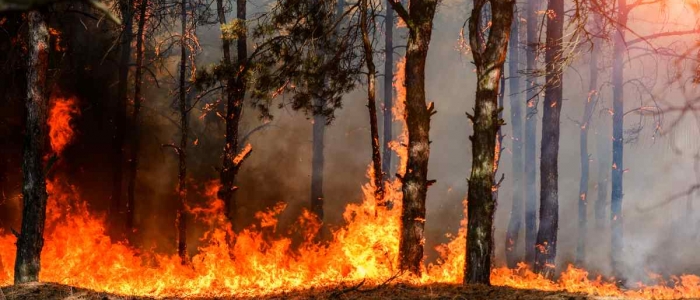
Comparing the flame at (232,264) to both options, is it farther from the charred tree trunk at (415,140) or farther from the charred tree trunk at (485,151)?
the charred tree trunk at (485,151)

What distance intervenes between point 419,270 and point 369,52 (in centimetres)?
540

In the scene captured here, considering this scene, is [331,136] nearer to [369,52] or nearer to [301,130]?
[301,130]

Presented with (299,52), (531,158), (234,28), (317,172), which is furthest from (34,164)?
(531,158)

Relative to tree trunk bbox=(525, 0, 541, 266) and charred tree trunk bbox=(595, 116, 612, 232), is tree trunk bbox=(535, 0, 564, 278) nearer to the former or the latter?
tree trunk bbox=(525, 0, 541, 266)

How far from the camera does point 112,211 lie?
74.1 ft

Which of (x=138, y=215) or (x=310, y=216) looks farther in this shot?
(x=310, y=216)

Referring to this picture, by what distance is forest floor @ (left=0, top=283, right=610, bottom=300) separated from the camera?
7.82 metres

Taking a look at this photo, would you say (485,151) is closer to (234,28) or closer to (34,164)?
(234,28)

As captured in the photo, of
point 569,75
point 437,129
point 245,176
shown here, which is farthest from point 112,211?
point 569,75

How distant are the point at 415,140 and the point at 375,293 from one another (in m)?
3.96

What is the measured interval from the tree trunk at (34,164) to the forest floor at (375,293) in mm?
2911

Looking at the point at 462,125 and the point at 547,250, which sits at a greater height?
the point at 462,125

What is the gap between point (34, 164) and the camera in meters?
12.4

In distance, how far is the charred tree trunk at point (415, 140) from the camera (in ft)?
38.8
